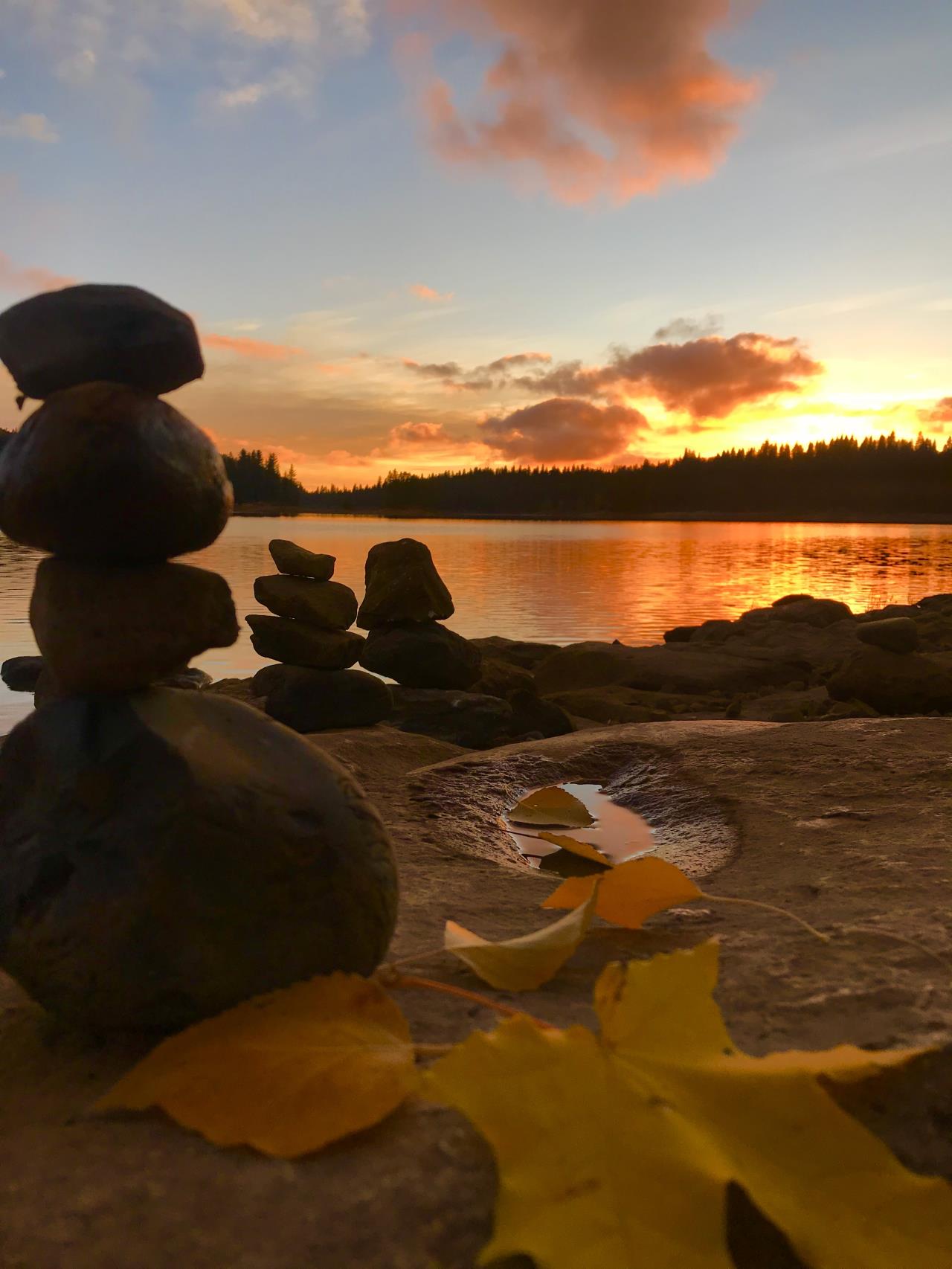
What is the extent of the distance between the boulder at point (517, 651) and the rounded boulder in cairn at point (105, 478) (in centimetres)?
1053

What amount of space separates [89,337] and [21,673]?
32.5 feet

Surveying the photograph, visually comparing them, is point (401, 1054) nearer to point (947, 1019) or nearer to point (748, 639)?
point (947, 1019)

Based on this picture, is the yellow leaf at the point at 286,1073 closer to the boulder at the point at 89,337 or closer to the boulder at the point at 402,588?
the boulder at the point at 89,337

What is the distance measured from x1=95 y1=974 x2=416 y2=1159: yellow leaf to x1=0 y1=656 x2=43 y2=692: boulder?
390 inches

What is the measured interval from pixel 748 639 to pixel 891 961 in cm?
1298

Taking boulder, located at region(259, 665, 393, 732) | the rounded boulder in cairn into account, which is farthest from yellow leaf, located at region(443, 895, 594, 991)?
boulder, located at region(259, 665, 393, 732)

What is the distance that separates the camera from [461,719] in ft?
25.6

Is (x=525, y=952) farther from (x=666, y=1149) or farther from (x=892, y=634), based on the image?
(x=892, y=634)

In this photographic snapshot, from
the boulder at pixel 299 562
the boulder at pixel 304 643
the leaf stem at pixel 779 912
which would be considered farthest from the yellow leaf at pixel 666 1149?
the boulder at pixel 299 562

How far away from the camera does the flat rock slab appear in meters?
1.27

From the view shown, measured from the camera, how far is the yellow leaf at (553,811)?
4.22 meters

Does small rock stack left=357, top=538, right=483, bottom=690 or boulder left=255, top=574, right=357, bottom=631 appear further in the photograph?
small rock stack left=357, top=538, right=483, bottom=690

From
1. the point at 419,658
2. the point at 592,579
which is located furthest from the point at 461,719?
the point at 592,579

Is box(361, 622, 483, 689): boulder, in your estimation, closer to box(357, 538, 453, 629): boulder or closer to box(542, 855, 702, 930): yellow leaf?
box(357, 538, 453, 629): boulder
